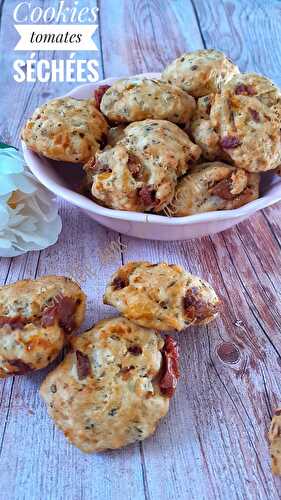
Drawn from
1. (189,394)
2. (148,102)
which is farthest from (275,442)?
(148,102)

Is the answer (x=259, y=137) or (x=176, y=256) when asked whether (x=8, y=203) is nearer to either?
(x=176, y=256)

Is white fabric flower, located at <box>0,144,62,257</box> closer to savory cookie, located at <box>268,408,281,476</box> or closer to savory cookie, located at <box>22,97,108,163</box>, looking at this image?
savory cookie, located at <box>22,97,108,163</box>

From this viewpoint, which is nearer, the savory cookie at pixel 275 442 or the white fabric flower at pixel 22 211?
the savory cookie at pixel 275 442

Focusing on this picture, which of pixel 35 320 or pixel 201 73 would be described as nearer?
pixel 35 320

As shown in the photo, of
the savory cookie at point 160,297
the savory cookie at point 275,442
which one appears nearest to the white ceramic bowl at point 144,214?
the savory cookie at point 160,297

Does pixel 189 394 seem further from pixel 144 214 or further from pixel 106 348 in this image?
pixel 144 214

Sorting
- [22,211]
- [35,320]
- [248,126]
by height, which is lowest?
[22,211]

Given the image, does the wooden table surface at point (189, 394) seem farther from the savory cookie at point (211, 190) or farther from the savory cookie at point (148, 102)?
the savory cookie at point (148, 102)

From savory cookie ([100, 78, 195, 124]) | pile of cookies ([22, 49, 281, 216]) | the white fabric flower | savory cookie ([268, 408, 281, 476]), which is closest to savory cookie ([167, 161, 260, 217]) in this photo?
pile of cookies ([22, 49, 281, 216])
